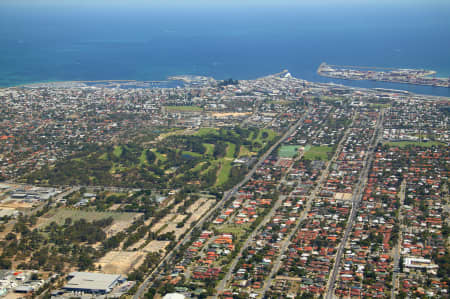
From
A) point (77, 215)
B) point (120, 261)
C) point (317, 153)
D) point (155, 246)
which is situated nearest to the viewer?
point (120, 261)

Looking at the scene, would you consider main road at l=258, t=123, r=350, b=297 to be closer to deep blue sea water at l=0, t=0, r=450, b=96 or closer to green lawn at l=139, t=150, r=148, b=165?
green lawn at l=139, t=150, r=148, b=165

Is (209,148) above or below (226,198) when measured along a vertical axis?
above

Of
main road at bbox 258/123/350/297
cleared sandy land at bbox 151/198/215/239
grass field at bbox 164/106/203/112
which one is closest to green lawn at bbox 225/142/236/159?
main road at bbox 258/123/350/297

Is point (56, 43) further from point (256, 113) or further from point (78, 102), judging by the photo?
point (256, 113)

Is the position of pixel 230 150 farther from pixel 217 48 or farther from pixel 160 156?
pixel 217 48

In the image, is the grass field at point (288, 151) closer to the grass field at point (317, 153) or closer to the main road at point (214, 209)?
the main road at point (214, 209)

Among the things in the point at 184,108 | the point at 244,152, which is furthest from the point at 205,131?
the point at 184,108

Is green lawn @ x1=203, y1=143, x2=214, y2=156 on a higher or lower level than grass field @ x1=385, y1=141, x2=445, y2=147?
lower

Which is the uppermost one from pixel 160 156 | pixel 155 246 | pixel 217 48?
pixel 217 48
